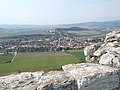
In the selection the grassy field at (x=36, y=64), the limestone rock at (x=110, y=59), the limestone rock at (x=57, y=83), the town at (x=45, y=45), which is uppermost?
the limestone rock at (x=110, y=59)

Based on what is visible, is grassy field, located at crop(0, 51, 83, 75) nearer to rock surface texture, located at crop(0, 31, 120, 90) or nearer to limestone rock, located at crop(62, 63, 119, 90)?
rock surface texture, located at crop(0, 31, 120, 90)

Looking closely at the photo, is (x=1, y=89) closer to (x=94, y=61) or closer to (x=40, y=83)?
(x=40, y=83)

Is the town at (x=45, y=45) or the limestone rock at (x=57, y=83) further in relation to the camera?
the town at (x=45, y=45)

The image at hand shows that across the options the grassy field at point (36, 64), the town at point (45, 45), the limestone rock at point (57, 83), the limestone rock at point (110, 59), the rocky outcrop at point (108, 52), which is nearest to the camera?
the limestone rock at point (57, 83)

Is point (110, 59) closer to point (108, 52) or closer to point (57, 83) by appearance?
point (108, 52)

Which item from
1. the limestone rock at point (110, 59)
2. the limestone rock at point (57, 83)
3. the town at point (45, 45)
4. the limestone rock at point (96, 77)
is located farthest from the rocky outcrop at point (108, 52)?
the town at point (45, 45)

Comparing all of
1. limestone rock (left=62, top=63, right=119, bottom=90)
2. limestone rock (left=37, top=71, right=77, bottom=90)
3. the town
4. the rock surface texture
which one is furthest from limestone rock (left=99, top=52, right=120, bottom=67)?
the town

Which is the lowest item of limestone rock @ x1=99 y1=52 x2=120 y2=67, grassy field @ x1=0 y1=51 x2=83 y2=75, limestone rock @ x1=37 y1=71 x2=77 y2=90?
grassy field @ x1=0 y1=51 x2=83 y2=75

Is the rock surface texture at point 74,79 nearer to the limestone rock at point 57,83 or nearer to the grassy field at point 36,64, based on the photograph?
the limestone rock at point 57,83
